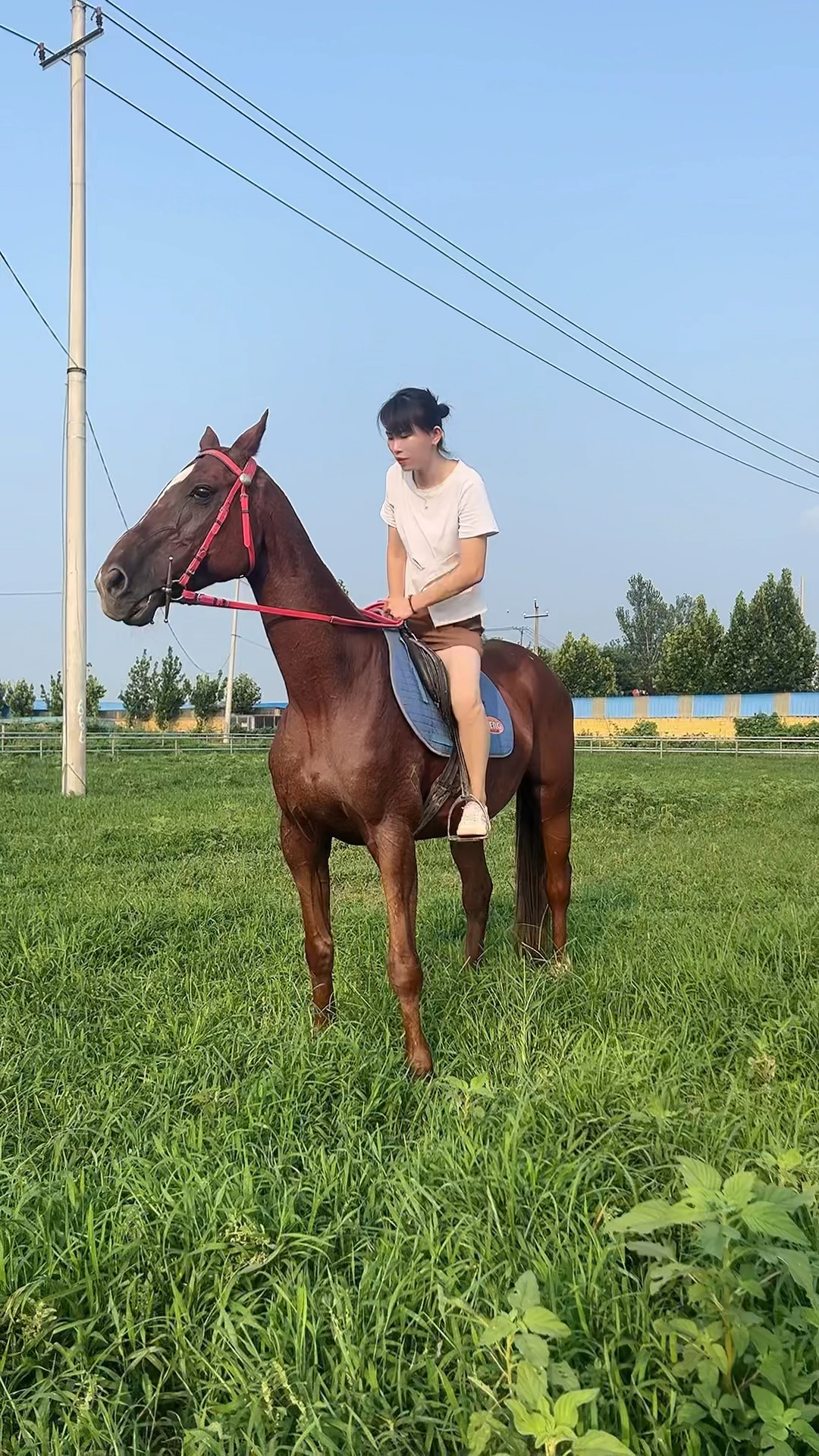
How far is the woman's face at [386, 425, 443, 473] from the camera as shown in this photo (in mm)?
3529

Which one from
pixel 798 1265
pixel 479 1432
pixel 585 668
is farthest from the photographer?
pixel 585 668

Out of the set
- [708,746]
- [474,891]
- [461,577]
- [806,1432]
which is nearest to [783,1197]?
[806,1432]

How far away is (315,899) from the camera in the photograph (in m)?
3.63

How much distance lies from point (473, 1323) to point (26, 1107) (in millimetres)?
1764

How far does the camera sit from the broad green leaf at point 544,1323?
1.49 metres

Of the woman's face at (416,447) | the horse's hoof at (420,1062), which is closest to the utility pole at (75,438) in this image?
the woman's face at (416,447)

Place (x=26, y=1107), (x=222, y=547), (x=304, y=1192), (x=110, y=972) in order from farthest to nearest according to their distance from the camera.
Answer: (x=110, y=972) → (x=222, y=547) → (x=26, y=1107) → (x=304, y=1192)

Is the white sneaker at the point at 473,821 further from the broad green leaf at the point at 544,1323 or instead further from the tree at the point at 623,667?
the tree at the point at 623,667

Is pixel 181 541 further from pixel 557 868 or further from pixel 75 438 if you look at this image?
pixel 75 438

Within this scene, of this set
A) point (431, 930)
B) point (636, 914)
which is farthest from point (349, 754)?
point (636, 914)

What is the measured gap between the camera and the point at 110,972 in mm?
4391

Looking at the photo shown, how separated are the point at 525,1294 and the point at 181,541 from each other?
2476 millimetres

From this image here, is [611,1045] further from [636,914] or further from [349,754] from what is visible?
[636,914]

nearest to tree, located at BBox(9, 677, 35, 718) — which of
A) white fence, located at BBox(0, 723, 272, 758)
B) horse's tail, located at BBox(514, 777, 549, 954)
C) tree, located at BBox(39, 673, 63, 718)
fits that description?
tree, located at BBox(39, 673, 63, 718)
